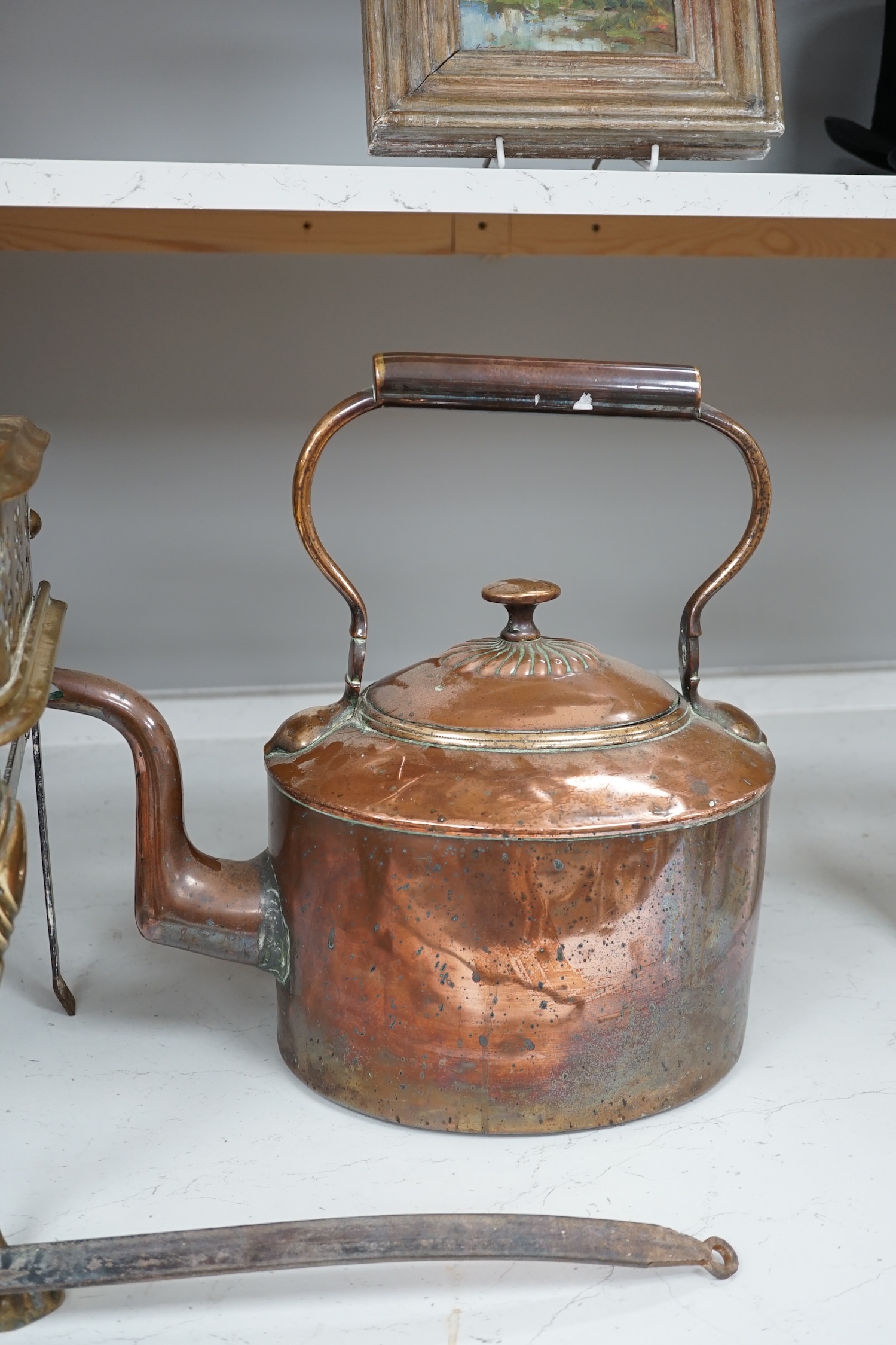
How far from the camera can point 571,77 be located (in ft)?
3.12

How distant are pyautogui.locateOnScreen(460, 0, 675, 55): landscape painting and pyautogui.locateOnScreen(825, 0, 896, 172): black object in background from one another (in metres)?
0.35

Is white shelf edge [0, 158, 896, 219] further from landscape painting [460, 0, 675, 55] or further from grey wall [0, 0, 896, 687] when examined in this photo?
grey wall [0, 0, 896, 687]

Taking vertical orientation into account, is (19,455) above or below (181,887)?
above

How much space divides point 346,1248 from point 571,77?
2.66 ft

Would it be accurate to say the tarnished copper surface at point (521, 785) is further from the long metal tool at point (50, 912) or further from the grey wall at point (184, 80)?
the grey wall at point (184, 80)

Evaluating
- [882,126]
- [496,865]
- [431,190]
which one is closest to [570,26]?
[431,190]

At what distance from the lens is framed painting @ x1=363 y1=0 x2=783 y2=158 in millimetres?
928

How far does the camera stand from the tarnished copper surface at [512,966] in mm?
671

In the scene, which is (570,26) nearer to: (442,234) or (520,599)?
(442,234)

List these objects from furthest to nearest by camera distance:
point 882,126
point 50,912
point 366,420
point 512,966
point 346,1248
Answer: point 366,420
point 882,126
point 50,912
point 512,966
point 346,1248

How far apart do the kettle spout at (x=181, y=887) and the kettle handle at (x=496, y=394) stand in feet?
0.39

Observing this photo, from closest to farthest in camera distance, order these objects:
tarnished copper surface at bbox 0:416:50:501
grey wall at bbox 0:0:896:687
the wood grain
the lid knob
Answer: tarnished copper surface at bbox 0:416:50:501
the lid knob
the wood grain
grey wall at bbox 0:0:896:687

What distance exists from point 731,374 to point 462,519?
360mm

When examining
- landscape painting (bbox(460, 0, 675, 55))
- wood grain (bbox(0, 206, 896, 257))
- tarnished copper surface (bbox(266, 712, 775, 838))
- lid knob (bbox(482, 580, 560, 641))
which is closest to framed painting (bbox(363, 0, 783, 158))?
landscape painting (bbox(460, 0, 675, 55))
